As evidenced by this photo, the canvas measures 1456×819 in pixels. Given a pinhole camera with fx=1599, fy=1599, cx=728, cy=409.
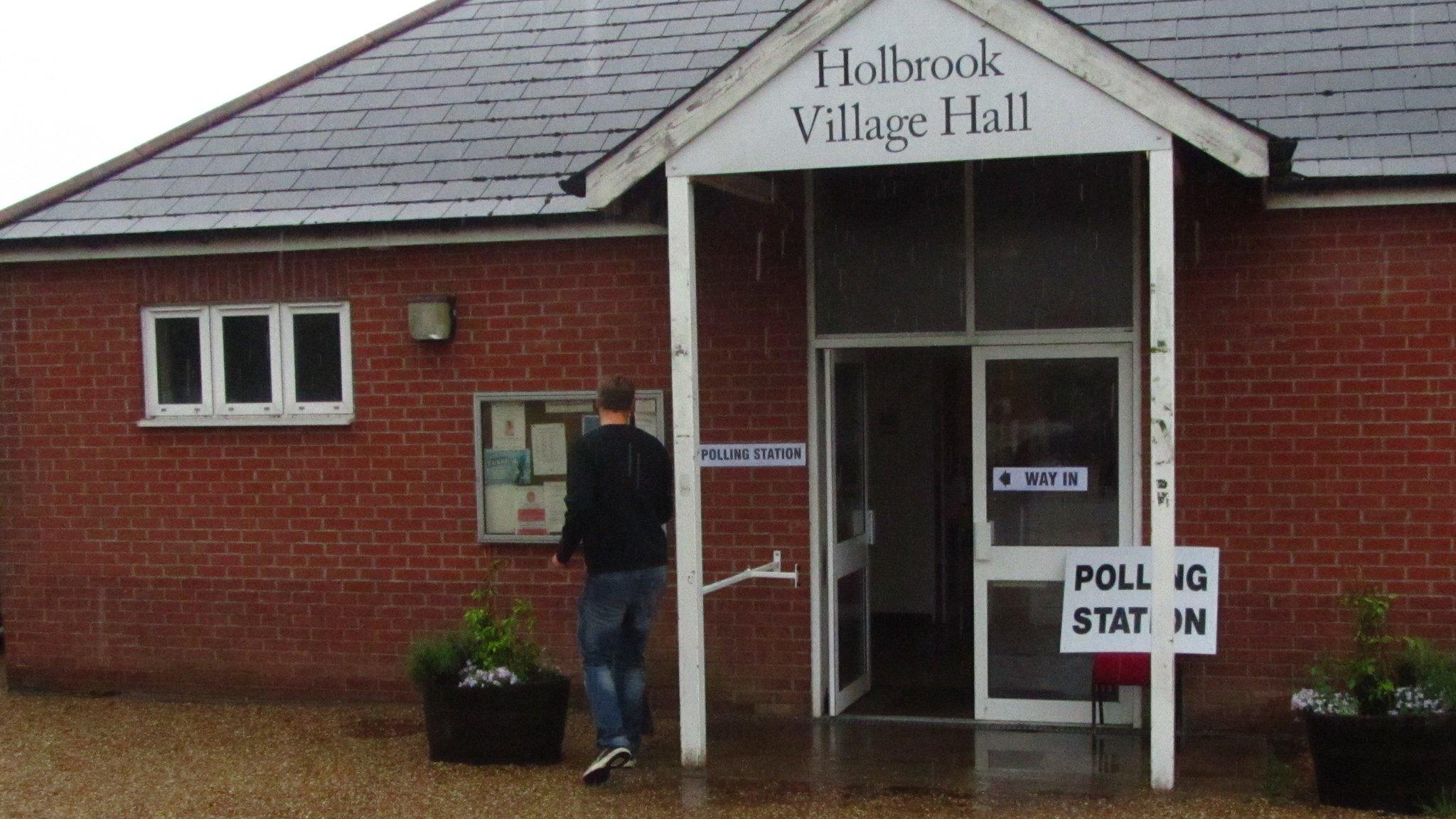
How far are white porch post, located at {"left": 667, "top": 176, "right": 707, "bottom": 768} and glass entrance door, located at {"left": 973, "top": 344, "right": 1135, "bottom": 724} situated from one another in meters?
1.83

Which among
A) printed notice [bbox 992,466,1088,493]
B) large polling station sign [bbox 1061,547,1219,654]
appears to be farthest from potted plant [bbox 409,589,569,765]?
large polling station sign [bbox 1061,547,1219,654]

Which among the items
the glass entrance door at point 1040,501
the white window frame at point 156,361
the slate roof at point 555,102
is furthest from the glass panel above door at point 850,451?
the white window frame at point 156,361

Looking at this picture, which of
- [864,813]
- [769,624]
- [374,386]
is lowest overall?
[864,813]

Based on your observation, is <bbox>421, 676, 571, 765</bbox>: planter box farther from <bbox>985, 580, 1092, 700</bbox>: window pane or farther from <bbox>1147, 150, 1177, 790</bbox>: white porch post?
<bbox>1147, 150, 1177, 790</bbox>: white porch post

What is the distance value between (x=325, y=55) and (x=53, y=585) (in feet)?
13.2

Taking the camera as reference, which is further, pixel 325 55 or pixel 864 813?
pixel 325 55

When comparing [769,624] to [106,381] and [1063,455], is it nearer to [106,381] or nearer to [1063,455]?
[1063,455]

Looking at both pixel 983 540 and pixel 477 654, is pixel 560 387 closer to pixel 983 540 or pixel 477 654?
pixel 477 654

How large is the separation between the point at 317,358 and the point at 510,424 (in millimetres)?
1307

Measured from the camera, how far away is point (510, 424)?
9.24 m

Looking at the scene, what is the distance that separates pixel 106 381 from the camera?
984 cm

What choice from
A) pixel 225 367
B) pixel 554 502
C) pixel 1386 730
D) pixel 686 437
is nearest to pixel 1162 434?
pixel 1386 730

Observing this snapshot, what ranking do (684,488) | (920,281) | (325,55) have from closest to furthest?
(684,488)
(920,281)
(325,55)

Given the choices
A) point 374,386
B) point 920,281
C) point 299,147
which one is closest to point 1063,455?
point 920,281
